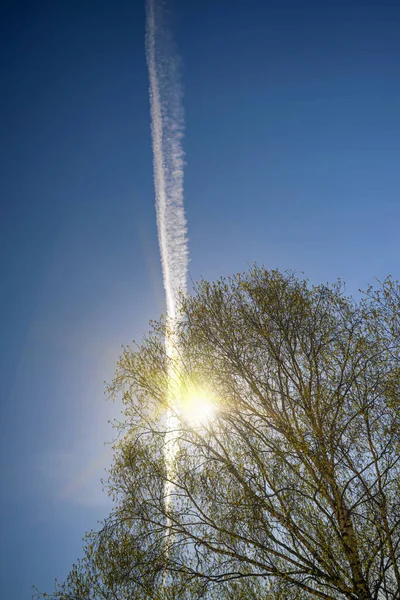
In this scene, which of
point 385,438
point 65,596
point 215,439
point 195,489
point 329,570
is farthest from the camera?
point 65,596

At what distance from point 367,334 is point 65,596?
13337mm

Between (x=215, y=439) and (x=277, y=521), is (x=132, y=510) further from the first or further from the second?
(x=277, y=521)

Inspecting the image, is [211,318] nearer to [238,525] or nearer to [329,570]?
[238,525]

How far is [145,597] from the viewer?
8898 mm

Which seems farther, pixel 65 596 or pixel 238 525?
pixel 65 596

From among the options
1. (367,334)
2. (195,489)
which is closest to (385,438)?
(367,334)

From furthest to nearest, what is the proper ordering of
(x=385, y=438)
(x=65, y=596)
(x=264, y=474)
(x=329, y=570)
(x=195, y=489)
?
(x=65, y=596)
(x=195, y=489)
(x=385, y=438)
(x=264, y=474)
(x=329, y=570)

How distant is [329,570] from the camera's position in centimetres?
722

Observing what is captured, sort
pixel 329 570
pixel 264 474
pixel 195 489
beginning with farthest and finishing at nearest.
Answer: pixel 195 489 → pixel 264 474 → pixel 329 570

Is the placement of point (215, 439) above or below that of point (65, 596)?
above

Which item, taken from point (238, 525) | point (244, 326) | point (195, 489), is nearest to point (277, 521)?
point (238, 525)

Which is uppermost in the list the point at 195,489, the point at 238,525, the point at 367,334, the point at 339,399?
the point at 367,334

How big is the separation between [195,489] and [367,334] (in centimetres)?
608

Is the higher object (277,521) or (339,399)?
(339,399)
